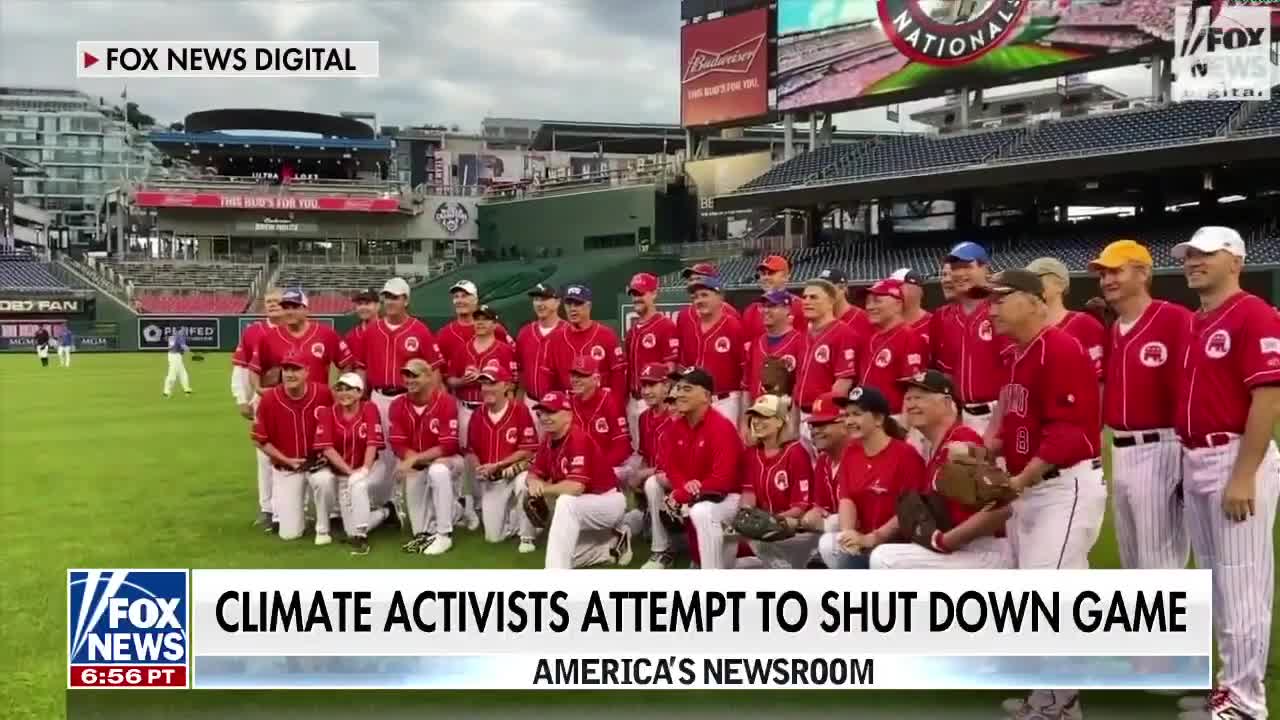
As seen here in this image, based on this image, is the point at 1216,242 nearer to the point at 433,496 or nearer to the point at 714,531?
the point at 714,531

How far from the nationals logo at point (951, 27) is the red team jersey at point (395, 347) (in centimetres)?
1300

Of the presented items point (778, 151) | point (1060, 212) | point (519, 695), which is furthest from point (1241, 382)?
point (778, 151)

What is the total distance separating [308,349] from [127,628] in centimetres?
232

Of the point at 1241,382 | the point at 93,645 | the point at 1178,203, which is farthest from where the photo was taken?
the point at 1178,203

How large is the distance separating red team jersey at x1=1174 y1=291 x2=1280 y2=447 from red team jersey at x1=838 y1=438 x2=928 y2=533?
2.43 feet

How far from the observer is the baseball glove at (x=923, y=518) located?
2.70m

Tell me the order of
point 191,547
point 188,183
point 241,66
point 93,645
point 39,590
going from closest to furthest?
1. point 93,645
2. point 241,66
3. point 39,590
4. point 191,547
5. point 188,183

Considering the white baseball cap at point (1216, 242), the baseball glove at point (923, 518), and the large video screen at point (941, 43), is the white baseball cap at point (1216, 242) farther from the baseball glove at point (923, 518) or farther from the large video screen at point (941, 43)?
the large video screen at point (941, 43)

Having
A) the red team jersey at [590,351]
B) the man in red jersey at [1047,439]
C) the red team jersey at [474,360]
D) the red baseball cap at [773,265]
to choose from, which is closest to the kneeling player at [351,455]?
the red team jersey at [474,360]

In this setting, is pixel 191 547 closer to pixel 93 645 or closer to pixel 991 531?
pixel 93 645

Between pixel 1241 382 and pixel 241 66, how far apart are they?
3198 millimetres

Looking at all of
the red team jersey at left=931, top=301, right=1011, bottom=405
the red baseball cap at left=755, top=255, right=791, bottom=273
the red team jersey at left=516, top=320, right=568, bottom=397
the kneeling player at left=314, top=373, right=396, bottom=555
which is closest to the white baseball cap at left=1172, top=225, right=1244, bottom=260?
the red team jersey at left=931, top=301, right=1011, bottom=405

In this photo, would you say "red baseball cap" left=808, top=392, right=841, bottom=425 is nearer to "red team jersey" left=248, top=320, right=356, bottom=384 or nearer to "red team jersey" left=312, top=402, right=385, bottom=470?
"red team jersey" left=312, top=402, right=385, bottom=470

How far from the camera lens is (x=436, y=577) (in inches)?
104
